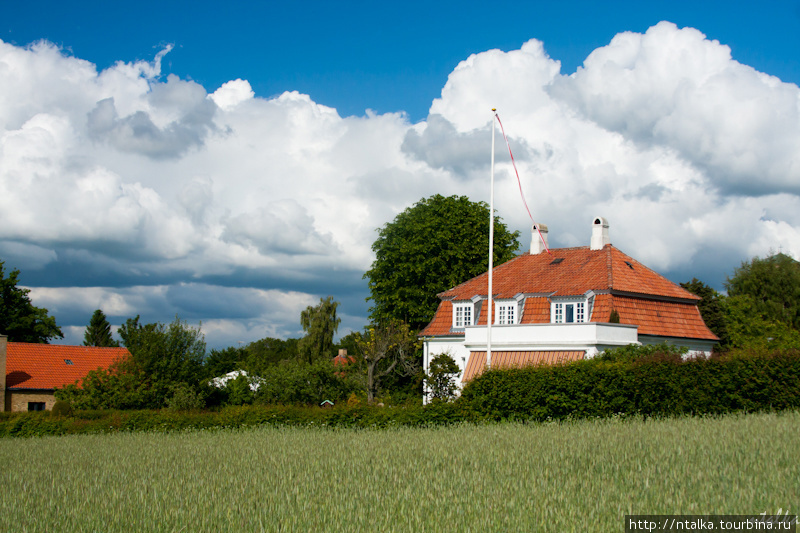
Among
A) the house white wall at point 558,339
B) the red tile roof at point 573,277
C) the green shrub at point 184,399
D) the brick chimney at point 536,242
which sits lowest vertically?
the green shrub at point 184,399

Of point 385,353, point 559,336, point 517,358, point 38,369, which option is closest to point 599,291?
point 559,336

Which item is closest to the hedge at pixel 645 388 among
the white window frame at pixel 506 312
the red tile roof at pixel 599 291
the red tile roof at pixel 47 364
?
the red tile roof at pixel 599 291

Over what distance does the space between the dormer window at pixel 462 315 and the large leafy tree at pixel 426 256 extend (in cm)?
635

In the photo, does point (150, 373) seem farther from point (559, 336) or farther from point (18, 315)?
point (18, 315)

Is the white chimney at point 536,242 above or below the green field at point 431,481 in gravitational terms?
above

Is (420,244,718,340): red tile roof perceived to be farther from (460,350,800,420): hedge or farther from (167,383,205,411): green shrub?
(167,383,205,411): green shrub

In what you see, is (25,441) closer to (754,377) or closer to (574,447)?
(574,447)

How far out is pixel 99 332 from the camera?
352 feet

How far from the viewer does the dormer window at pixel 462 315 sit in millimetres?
44031

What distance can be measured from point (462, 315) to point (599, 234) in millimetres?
10234

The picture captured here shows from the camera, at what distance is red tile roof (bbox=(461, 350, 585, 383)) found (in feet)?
114

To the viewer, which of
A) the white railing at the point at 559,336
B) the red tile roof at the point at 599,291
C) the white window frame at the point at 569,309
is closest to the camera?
the white railing at the point at 559,336

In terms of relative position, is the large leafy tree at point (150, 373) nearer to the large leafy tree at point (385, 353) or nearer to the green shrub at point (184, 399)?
the green shrub at point (184, 399)

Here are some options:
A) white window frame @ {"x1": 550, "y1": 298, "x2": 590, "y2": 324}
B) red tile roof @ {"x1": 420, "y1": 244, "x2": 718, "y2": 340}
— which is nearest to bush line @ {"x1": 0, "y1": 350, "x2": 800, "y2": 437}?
white window frame @ {"x1": 550, "y1": 298, "x2": 590, "y2": 324}
